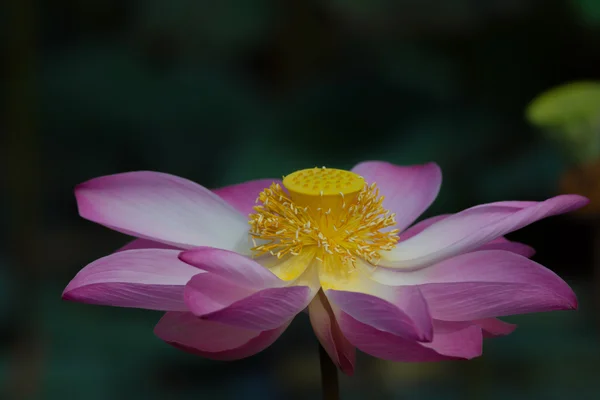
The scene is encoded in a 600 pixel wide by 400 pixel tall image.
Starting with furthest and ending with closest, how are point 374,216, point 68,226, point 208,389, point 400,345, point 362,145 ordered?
point 68,226, point 362,145, point 208,389, point 374,216, point 400,345

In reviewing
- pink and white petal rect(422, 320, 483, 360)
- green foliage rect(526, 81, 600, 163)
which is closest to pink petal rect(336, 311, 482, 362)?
pink and white petal rect(422, 320, 483, 360)

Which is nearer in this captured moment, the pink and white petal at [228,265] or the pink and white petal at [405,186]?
the pink and white petal at [228,265]

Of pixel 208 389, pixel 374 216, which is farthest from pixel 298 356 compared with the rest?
pixel 374 216

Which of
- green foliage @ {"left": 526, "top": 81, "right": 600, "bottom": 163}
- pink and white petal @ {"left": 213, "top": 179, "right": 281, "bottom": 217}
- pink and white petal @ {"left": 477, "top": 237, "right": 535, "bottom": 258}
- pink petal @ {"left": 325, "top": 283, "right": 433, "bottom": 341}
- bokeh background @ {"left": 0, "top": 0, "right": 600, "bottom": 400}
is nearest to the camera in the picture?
pink petal @ {"left": 325, "top": 283, "right": 433, "bottom": 341}

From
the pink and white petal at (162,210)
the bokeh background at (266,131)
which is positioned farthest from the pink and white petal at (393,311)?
the bokeh background at (266,131)

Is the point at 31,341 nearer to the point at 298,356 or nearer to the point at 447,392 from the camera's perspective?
the point at 298,356

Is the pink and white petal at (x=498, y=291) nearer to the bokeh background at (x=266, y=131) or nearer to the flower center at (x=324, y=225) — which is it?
the flower center at (x=324, y=225)

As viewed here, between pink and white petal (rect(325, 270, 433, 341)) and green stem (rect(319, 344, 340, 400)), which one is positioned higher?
pink and white petal (rect(325, 270, 433, 341))

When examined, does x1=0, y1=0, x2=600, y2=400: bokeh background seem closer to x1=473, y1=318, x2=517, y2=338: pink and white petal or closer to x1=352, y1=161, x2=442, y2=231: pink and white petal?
x1=352, y1=161, x2=442, y2=231: pink and white petal
